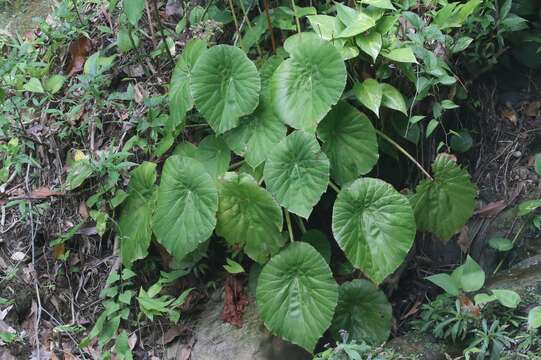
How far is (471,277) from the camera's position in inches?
82.7

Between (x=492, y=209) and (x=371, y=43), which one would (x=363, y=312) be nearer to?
(x=492, y=209)

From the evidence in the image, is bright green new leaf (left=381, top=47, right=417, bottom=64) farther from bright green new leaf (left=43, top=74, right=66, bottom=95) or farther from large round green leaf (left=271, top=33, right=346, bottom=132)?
bright green new leaf (left=43, top=74, right=66, bottom=95)

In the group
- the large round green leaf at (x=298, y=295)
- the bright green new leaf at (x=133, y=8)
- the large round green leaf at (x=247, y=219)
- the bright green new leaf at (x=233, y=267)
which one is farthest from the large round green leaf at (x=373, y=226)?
the bright green new leaf at (x=133, y=8)

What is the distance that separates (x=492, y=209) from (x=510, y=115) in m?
0.42

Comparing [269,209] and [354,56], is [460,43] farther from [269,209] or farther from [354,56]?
[269,209]

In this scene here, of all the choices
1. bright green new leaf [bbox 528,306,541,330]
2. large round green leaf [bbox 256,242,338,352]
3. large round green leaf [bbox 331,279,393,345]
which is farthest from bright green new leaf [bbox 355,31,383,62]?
bright green new leaf [bbox 528,306,541,330]

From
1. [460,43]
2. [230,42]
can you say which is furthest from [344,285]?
[230,42]

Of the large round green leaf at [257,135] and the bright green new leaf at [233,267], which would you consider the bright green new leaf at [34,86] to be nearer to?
the large round green leaf at [257,135]

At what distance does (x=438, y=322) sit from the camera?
217cm

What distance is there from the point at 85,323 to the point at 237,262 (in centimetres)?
65

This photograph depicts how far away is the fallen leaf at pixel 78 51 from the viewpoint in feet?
9.92

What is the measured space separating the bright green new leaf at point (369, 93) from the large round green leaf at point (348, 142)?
46 millimetres

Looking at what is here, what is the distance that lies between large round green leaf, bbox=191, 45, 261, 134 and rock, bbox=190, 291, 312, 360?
695 millimetres

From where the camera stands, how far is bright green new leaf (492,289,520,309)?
1.96 metres
